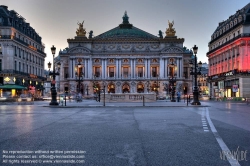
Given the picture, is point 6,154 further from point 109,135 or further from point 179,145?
point 179,145

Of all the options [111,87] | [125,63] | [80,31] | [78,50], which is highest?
[80,31]

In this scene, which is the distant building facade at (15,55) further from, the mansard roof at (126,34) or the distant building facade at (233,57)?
the distant building facade at (233,57)

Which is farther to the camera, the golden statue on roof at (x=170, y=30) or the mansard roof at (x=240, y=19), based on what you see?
the golden statue on roof at (x=170, y=30)

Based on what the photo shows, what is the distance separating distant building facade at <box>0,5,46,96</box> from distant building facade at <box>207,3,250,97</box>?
46328mm

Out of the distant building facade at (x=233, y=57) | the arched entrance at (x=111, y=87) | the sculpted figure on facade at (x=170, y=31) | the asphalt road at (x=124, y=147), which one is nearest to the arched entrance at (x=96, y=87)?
the arched entrance at (x=111, y=87)

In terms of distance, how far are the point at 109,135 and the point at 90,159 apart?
11.4 ft

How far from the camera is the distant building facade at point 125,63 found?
95.9 m

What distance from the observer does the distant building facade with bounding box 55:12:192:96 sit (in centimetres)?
9594

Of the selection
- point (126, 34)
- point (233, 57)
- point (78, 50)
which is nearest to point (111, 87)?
point (78, 50)

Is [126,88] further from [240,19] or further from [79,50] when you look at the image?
[240,19]

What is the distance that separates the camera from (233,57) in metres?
61.7

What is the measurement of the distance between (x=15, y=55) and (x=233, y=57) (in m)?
50.0

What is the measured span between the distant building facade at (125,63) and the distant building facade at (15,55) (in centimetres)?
2314

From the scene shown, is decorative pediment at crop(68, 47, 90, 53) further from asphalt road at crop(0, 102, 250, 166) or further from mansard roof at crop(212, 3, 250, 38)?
asphalt road at crop(0, 102, 250, 166)
